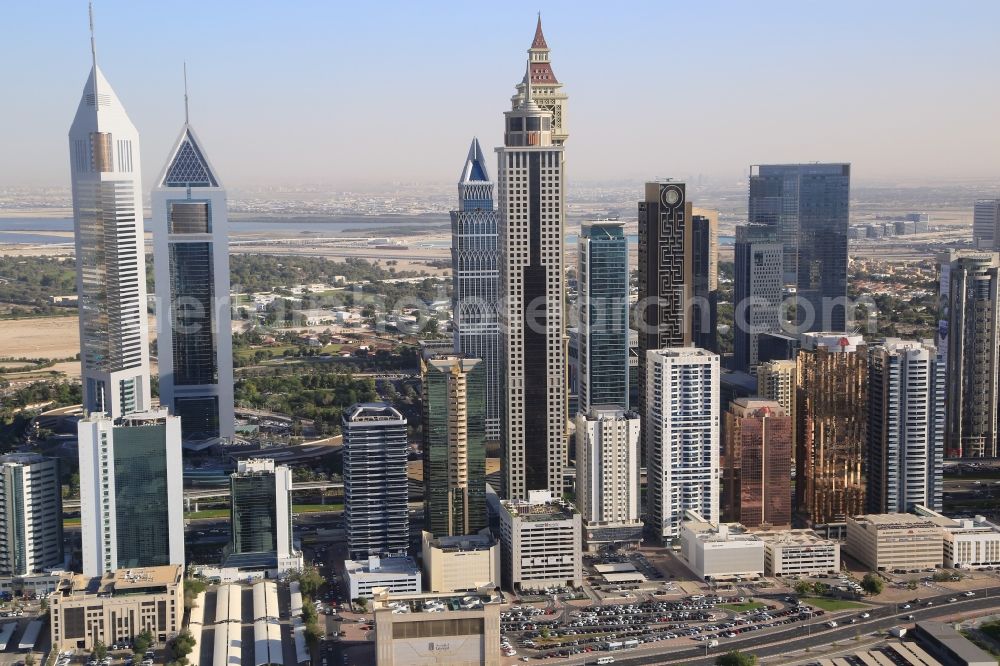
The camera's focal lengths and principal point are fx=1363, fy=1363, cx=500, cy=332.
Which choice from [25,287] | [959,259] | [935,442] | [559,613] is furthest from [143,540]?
[25,287]

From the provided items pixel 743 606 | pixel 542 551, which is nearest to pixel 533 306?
pixel 542 551

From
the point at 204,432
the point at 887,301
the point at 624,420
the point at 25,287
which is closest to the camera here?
the point at 624,420

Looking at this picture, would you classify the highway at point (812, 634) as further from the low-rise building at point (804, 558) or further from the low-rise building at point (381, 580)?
the low-rise building at point (381, 580)

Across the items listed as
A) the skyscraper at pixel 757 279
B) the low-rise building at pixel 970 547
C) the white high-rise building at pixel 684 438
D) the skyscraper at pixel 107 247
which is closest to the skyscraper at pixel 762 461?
the white high-rise building at pixel 684 438

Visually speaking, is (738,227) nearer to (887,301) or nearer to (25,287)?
(887,301)

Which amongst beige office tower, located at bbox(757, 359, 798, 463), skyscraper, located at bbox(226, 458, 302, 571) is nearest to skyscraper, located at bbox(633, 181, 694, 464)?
beige office tower, located at bbox(757, 359, 798, 463)

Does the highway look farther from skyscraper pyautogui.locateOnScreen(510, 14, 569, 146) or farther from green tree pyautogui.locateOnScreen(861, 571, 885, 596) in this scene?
skyscraper pyautogui.locateOnScreen(510, 14, 569, 146)

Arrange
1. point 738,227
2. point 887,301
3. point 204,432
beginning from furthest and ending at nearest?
1. point 887,301
2. point 738,227
3. point 204,432

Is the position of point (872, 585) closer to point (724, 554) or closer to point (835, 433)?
point (724, 554)
